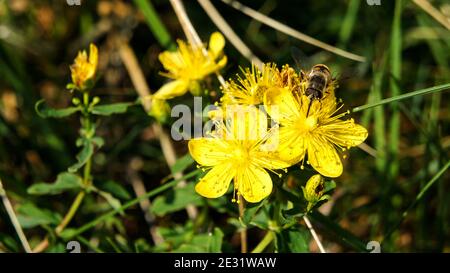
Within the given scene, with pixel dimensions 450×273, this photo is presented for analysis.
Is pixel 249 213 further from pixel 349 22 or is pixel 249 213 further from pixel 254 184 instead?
pixel 349 22

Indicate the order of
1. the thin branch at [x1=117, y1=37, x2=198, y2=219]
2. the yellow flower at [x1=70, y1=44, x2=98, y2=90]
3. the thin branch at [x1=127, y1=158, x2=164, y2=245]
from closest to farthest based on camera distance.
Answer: the yellow flower at [x1=70, y1=44, x2=98, y2=90]
the thin branch at [x1=127, y1=158, x2=164, y2=245]
the thin branch at [x1=117, y1=37, x2=198, y2=219]

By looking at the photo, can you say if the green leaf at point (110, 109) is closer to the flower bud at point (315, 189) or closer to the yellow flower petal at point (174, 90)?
the yellow flower petal at point (174, 90)

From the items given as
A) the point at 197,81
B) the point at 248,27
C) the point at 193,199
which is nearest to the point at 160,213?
the point at 193,199

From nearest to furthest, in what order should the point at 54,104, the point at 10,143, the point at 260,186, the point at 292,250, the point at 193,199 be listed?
1. the point at 260,186
2. the point at 292,250
3. the point at 193,199
4. the point at 10,143
5. the point at 54,104

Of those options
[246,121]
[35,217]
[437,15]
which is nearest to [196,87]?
[246,121]

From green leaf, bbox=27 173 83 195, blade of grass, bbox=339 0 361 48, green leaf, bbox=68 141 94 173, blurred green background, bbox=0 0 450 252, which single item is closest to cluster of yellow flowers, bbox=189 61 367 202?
blurred green background, bbox=0 0 450 252

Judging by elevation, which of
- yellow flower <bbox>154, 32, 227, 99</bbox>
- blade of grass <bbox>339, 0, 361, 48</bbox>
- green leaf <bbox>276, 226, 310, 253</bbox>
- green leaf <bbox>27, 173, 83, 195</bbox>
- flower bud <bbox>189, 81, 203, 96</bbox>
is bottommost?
green leaf <bbox>276, 226, 310, 253</bbox>

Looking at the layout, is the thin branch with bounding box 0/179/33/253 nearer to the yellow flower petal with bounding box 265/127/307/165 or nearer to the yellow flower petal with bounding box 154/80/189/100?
the yellow flower petal with bounding box 154/80/189/100

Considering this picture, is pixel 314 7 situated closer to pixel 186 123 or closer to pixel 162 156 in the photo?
pixel 162 156
